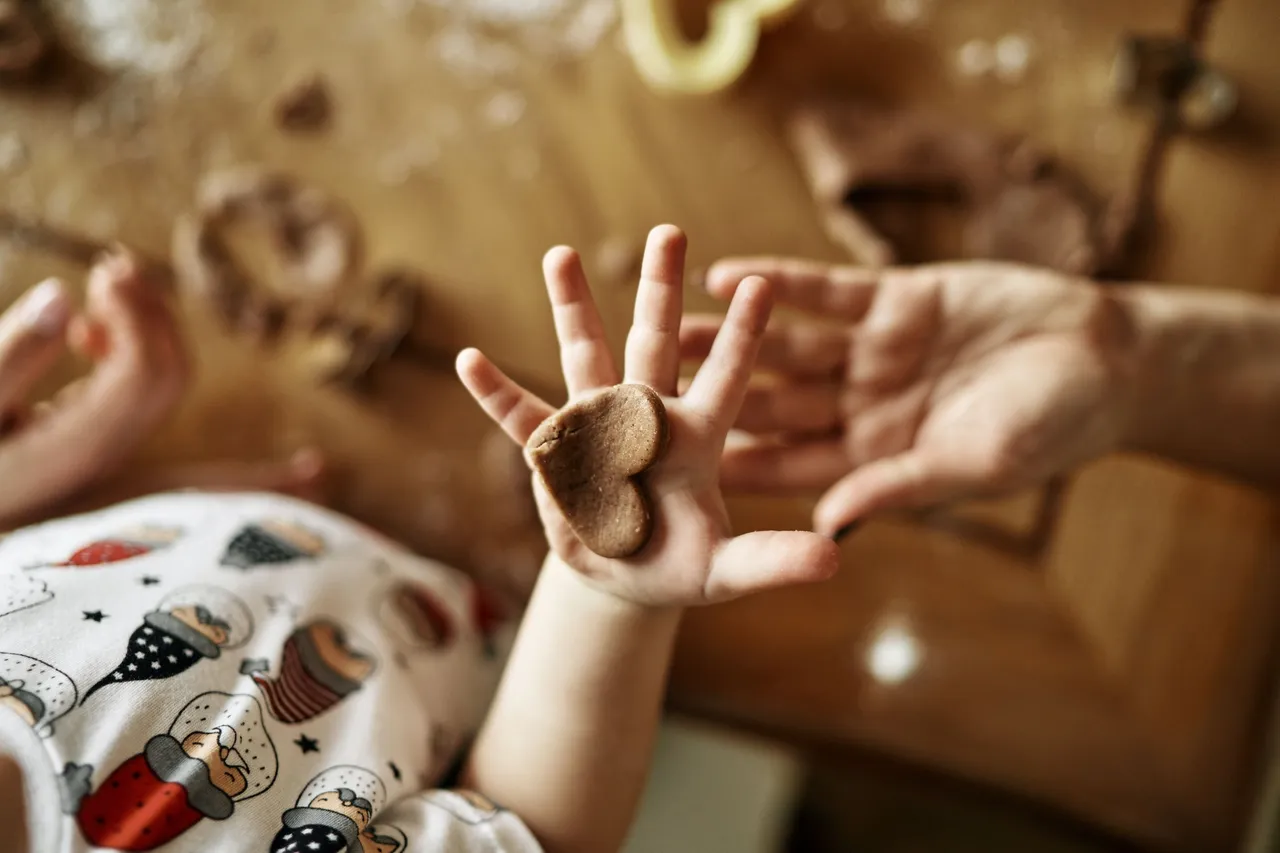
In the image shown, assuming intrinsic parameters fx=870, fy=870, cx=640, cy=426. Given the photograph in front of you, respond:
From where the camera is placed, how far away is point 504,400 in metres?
0.44

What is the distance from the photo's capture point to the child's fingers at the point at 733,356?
431 millimetres

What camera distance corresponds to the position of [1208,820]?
783 millimetres

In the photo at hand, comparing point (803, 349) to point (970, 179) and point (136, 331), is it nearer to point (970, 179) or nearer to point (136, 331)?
point (970, 179)

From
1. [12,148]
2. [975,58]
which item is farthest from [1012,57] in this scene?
[12,148]

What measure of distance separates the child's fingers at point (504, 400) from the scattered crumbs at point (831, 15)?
0.46 metres

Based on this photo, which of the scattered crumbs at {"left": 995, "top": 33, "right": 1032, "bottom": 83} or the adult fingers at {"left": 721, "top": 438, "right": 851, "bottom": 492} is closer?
the adult fingers at {"left": 721, "top": 438, "right": 851, "bottom": 492}

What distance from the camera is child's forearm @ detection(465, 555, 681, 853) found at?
483mm

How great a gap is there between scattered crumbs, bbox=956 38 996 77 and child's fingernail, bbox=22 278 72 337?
732 millimetres

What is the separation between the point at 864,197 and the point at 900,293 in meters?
0.18

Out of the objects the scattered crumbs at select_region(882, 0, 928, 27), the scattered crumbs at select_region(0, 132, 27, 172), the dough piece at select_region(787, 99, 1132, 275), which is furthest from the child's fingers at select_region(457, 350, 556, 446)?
the scattered crumbs at select_region(0, 132, 27, 172)

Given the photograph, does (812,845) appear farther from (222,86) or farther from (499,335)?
(222,86)

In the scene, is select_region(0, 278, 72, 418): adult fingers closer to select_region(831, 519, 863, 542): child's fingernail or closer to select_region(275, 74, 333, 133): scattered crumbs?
select_region(275, 74, 333, 133): scattered crumbs

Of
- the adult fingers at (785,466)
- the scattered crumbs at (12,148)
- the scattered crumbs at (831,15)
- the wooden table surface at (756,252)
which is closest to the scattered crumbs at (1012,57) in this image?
the wooden table surface at (756,252)

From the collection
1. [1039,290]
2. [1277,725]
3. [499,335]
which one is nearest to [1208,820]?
[1277,725]
